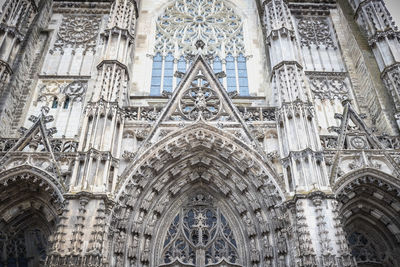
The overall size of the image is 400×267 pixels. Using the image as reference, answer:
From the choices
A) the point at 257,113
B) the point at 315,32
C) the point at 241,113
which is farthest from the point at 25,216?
the point at 315,32

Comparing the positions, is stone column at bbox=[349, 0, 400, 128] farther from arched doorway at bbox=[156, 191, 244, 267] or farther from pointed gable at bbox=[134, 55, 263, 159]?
arched doorway at bbox=[156, 191, 244, 267]

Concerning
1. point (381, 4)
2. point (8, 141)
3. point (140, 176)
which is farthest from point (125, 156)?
point (381, 4)

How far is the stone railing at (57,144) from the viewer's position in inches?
482

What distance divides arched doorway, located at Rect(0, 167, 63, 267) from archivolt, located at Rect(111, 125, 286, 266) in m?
2.28

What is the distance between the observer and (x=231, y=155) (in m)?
12.0

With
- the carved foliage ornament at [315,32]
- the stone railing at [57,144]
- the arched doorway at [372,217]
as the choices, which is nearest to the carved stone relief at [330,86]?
the carved foliage ornament at [315,32]

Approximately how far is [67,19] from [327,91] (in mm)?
12106

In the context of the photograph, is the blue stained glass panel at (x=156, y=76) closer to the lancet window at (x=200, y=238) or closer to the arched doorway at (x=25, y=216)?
the lancet window at (x=200, y=238)

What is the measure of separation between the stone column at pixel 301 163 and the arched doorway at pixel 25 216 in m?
6.88

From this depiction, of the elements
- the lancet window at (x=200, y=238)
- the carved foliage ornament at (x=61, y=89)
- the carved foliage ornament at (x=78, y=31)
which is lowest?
the lancet window at (x=200, y=238)

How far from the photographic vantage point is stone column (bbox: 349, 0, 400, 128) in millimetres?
13609

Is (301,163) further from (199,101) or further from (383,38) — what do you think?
(383,38)

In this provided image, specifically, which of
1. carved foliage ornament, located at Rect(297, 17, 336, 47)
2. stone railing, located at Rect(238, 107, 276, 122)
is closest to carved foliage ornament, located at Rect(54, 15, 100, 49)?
stone railing, located at Rect(238, 107, 276, 122)

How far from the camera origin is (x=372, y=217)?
12.0m
